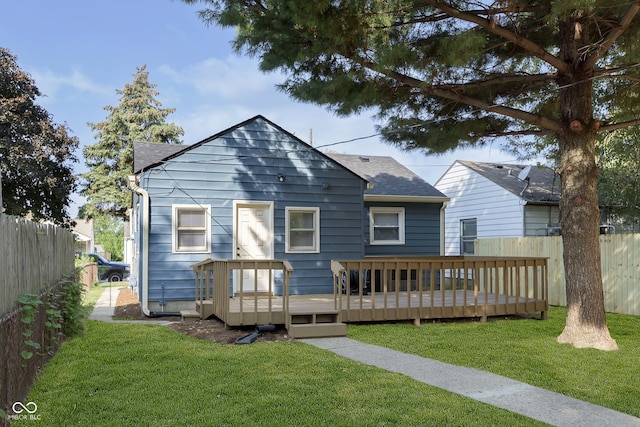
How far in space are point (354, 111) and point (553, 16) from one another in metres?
3.04

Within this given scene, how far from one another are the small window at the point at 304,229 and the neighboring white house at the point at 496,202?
710 cm

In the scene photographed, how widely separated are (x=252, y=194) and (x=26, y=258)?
21.0 feet

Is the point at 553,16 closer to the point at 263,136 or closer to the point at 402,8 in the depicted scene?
the point at 402,8

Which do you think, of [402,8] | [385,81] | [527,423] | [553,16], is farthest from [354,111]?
[527,423]

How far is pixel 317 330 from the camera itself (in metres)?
7.29

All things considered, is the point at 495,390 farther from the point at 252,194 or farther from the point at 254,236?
the point at 252,194

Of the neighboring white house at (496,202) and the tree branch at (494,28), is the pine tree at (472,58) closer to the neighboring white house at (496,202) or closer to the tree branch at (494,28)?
the tree branch at (494,28)

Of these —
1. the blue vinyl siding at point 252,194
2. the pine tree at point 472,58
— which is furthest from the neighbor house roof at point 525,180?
the pine tree at point 472,58

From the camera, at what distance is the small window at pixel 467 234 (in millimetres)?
17688

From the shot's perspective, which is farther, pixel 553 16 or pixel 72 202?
pixel 72 202

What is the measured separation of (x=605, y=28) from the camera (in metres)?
6.95

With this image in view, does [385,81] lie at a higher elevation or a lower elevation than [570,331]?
higher

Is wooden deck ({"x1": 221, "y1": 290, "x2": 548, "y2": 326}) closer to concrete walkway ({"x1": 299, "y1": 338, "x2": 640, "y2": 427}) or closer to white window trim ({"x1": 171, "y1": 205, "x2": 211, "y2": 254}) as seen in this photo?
concrete walkway ({"x1": 299, "y1": 338, "x2": 640, "y2": 427})

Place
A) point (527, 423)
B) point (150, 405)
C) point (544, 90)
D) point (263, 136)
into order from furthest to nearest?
point (263, 136)
point (544, 90)
point (150, 405)
point (527, 423)
